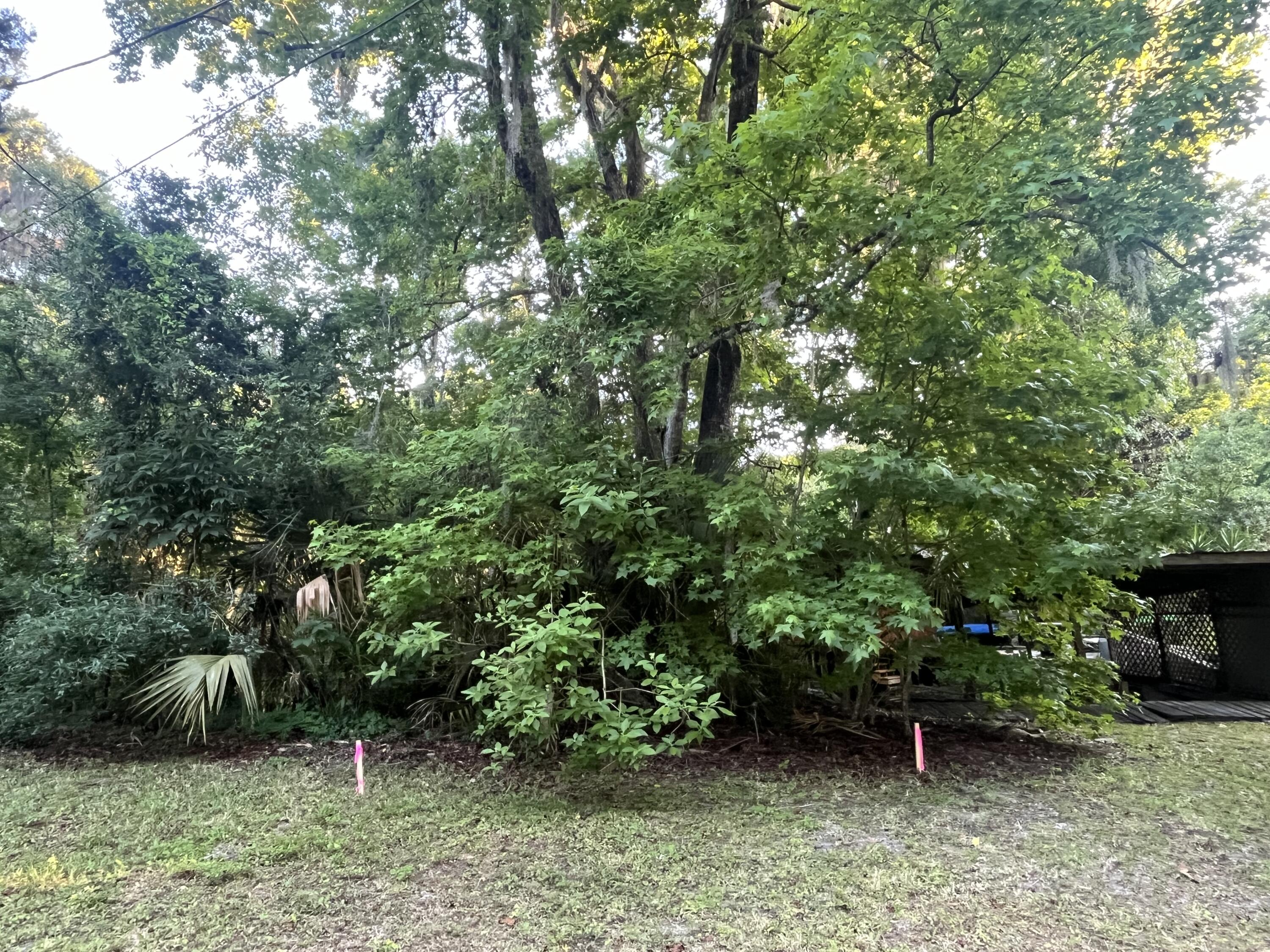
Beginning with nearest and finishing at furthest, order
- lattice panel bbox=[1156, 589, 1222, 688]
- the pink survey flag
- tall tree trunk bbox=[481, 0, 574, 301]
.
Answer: the pink survey flag, tall tree trunk bbox=[481, 0, 574, 301], lattice panel bbox=[1156, 589, 1222, 688]

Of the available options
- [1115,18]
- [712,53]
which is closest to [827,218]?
[1115,18]

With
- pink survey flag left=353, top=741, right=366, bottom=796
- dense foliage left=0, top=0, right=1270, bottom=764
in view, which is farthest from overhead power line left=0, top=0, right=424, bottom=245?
pink survey flag left=353, top=741, right=366, bottom=796

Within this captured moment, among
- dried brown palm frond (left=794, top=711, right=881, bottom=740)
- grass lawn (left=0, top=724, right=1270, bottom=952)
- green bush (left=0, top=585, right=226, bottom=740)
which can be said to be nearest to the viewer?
grass lawn (left=0, top=724, right=1270, bottom=952)

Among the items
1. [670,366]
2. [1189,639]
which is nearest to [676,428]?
[670,366]

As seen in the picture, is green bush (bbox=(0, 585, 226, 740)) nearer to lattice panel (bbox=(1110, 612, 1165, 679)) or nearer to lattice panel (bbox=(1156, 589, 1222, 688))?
lattice panel (bbox=(1156, 589, 1222, 688))

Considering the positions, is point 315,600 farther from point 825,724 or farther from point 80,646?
point 825,724

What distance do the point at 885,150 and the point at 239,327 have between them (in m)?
6.43

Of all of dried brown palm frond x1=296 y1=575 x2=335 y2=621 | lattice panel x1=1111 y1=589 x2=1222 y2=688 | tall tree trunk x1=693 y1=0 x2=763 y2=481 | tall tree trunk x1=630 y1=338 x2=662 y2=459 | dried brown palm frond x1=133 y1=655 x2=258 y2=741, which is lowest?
lattice panel x1=1111 y1=589 x2=1222 y2=688

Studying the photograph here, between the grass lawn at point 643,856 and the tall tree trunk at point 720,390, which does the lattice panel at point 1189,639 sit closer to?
the grass lawn at point 643,856

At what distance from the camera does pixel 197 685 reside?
5.48 metres

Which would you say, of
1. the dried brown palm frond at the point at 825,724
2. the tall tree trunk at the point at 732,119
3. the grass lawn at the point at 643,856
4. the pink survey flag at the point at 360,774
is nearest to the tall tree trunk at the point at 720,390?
the tall tree trunk at the point at 732,119

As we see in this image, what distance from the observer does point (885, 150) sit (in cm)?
566

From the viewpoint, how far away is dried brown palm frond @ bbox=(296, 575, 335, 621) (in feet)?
19.2

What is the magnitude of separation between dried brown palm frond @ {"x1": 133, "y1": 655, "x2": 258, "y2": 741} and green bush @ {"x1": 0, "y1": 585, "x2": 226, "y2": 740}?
209 millimetres
